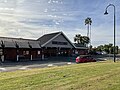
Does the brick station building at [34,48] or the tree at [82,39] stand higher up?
the tree at [82,39]

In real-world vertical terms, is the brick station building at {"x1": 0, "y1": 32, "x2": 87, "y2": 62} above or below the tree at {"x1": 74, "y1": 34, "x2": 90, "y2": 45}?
below

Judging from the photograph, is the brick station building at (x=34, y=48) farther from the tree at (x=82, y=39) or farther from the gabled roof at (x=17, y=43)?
the tree at (x=82, y=39)

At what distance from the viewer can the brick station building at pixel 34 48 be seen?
43.9 meters

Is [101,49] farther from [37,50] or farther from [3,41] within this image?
[3,41]

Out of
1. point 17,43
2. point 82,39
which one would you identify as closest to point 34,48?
point 17,43

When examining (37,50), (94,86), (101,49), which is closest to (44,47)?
(37,50)

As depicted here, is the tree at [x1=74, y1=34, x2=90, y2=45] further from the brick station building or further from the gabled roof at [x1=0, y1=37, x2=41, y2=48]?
the gabled roof at [x1=0, y1=37, x2=41, y2=48]

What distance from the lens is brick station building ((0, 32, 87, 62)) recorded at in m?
43.9

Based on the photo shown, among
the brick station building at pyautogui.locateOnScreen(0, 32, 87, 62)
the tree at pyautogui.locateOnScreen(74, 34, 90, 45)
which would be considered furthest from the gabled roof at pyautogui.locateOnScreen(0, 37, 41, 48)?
the tree at pyautogui.locateOnScreen(74, 34, 90, 45)

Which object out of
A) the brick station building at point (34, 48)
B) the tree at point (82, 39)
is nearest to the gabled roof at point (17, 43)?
the brick station building at point (34, 48)

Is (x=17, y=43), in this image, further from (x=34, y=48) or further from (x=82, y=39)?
(x=82, y=39)

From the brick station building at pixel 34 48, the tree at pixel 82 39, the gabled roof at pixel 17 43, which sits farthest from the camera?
the tree at pixel 82 39

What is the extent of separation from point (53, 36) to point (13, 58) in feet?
51.0

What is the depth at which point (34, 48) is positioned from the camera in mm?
49250
